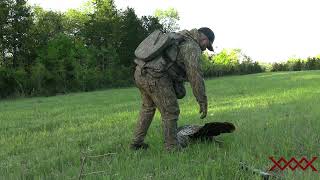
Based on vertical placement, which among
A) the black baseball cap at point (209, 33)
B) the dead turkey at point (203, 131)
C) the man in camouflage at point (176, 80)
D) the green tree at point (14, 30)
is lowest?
the dead turkey at point (203, 131)

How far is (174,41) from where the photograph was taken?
23.8 feet

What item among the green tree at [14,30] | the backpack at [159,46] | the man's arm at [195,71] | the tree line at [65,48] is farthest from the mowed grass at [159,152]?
the green tree at [14,30]

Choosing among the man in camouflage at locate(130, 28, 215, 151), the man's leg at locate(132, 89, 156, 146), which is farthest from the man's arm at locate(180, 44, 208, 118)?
the man's leg at locate(132, 89, 156, 146)

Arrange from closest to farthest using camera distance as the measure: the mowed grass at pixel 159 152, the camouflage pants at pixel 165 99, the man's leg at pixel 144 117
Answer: the mowed grass at pixel 159 152 → the camouflage pants at pixel 165 99 → the man's leg at pixel 144 117

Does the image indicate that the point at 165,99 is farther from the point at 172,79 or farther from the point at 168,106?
the point at 172,79

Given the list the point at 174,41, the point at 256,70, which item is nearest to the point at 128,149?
the point at 174,41

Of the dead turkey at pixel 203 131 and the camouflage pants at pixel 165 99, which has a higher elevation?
the camouflage pants at pixel 165 99

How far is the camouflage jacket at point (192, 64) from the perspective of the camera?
7.12 meters

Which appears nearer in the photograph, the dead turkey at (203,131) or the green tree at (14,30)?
the dead turkey at (203,131)

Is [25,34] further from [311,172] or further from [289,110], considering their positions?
[311,172]

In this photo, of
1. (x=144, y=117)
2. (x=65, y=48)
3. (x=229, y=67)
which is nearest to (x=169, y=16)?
(x=229, y=67)

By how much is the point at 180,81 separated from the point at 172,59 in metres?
0.50

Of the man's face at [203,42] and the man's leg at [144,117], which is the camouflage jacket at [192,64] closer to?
the man's face at [203,42]

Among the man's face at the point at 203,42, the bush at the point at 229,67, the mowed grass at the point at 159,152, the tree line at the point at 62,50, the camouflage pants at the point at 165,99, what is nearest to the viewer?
the mowed grass at the point at 159,152
